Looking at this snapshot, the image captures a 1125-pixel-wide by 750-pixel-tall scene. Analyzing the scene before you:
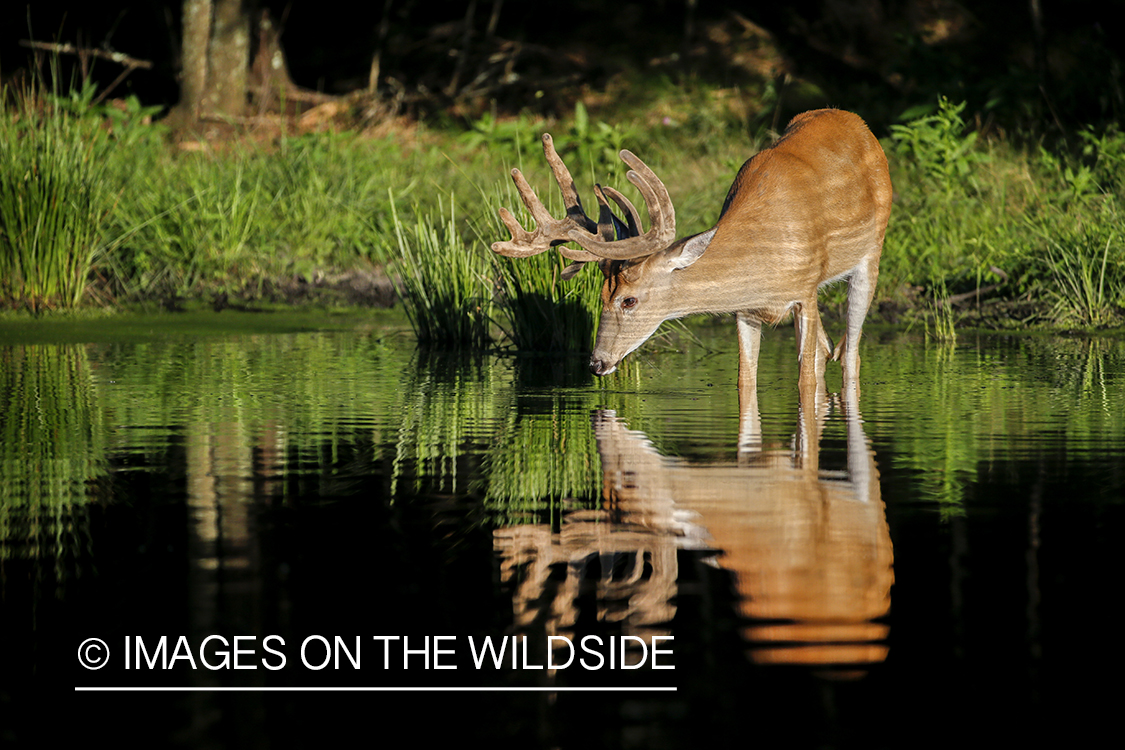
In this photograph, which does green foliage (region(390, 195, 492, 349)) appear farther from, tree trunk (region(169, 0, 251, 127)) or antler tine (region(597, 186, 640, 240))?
tree trunk (region(169, 0, 251, 127))

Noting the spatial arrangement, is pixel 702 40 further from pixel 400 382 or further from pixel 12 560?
pixel 12 560

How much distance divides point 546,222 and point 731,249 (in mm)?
1204

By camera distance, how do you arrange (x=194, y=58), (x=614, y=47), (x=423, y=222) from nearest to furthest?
(x=423, y=222)
(x=194, y=58)
(x=614, y=47)

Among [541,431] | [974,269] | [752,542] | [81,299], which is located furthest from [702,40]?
[752,542]

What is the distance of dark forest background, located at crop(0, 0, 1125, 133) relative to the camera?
26.5m

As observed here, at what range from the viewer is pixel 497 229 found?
40.0ft

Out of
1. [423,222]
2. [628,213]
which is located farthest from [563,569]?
[423,222]

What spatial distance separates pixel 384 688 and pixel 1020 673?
1516mm

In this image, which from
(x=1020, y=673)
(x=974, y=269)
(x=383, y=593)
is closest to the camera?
(x=1020, y=673)

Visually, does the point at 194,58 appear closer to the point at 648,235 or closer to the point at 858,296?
the point at 858,296

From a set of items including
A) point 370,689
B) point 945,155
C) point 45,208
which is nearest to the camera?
point 370,689

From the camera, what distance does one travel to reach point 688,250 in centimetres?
905

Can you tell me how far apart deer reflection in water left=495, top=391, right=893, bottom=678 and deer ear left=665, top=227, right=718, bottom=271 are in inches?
97.5

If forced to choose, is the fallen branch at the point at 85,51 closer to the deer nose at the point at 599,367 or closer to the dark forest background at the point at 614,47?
the dark forest background at the point at 614,47
